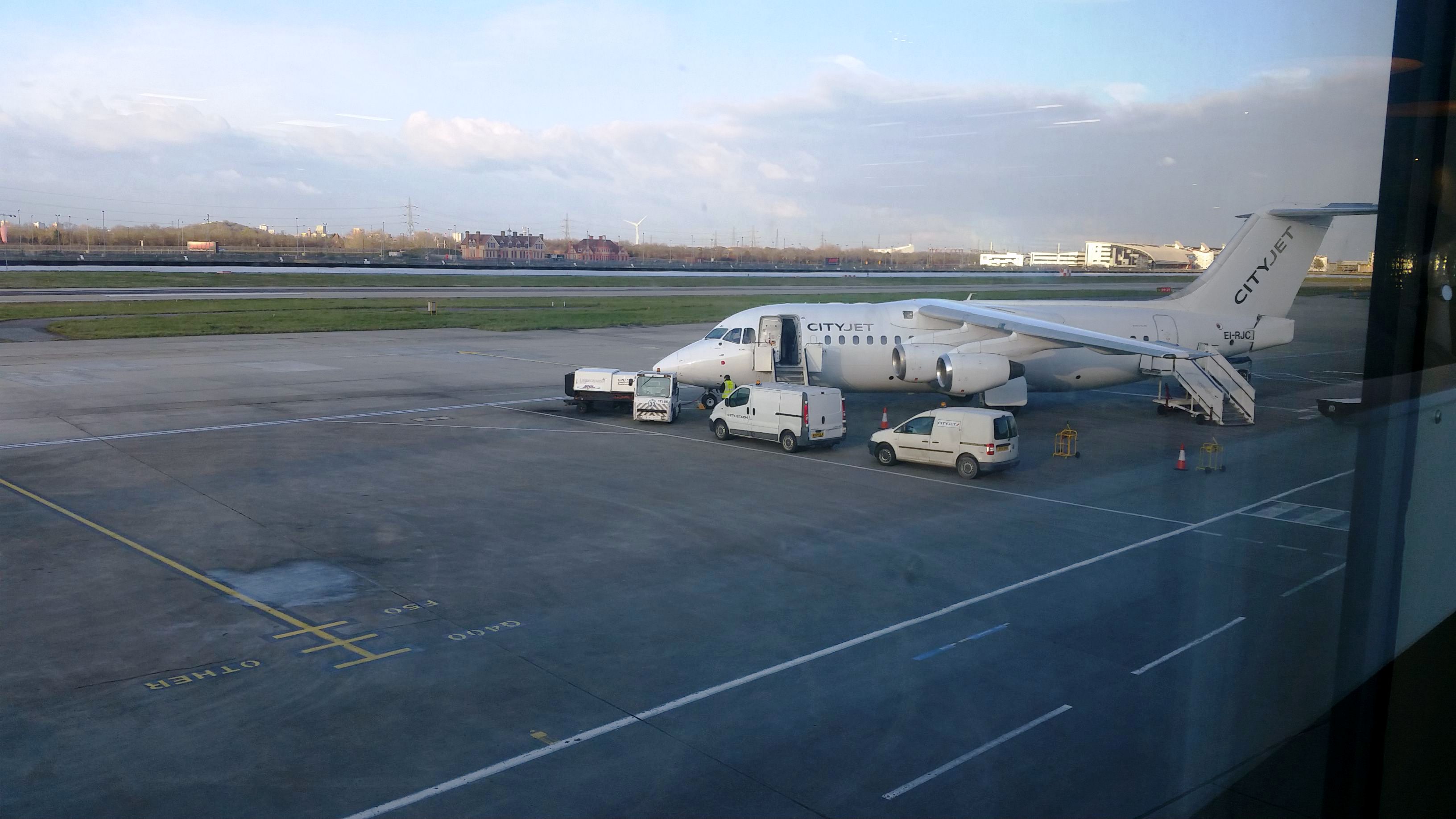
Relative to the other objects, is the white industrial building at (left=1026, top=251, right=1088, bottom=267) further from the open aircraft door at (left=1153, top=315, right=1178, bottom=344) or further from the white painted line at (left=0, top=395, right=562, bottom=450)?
the white painted line at (left=0, top=395, right=562, bottom=450)

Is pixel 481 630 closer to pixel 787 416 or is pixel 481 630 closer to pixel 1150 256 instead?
pixel 1150 256

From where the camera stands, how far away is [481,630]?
12.9 metres

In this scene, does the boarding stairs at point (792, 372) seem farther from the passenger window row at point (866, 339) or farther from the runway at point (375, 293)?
the runway at point (375, 293)

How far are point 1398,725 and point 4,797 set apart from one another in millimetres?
10562

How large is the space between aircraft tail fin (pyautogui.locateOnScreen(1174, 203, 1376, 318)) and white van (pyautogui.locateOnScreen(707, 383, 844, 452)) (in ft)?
31.6

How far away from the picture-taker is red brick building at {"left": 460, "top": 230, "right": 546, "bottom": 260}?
13412 cm

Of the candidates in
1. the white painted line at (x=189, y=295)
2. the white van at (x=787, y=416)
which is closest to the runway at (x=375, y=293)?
the white painted line at (x=189, y=295)

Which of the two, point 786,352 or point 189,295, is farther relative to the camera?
point 189,295

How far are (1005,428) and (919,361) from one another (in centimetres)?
750

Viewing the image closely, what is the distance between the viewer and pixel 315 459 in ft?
76.7

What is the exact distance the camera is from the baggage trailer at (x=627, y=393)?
29.3m

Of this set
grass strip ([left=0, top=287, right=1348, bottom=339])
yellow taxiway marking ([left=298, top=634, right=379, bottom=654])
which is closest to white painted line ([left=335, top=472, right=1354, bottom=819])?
yellow taxiway marking ([left=298, top=634, right=379, bottom=654])

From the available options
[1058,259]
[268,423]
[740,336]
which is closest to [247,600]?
[1058,259]

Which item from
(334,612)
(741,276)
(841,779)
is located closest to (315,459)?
(334,612)
